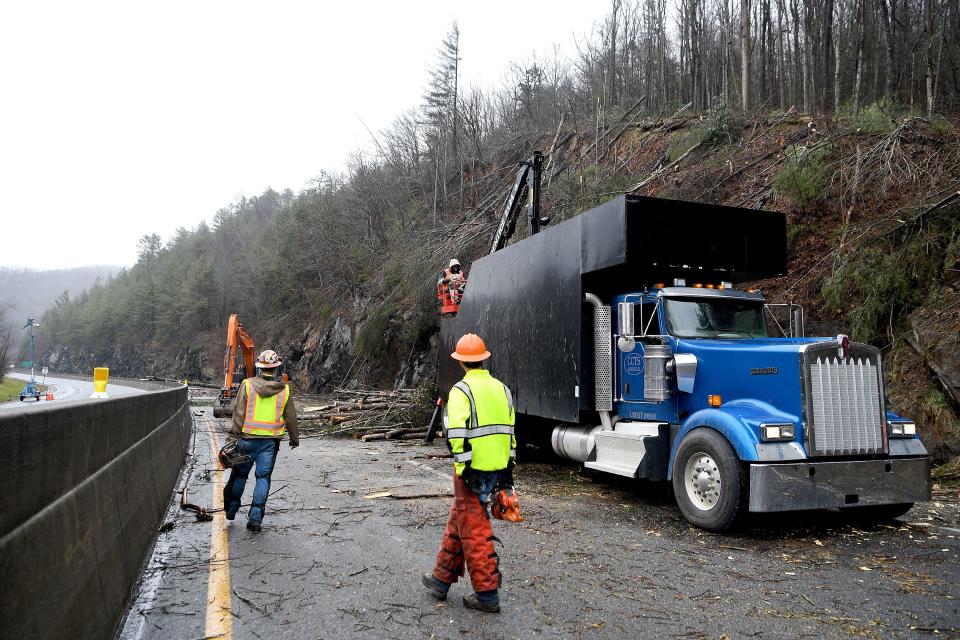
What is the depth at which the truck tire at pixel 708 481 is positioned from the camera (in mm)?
6320

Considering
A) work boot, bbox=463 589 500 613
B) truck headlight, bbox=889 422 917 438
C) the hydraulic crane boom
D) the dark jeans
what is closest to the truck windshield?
truck headlight, bbox=889 422 917 438

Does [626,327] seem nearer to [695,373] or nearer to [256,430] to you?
[695,373]

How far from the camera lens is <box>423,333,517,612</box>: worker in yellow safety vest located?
427 cm

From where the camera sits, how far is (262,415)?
22.5 feet

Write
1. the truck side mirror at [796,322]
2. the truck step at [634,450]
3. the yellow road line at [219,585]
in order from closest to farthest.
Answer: the yellow road line at [219,585]
the truck step at [634,450]
the truck side mirror at [796,322]

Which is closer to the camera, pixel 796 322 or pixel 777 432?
pixel 777 432

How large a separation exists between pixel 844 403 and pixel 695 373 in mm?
1524

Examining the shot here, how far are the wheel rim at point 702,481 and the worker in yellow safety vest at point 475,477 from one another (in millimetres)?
3026

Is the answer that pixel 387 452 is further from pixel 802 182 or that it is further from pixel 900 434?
pixel 802 182

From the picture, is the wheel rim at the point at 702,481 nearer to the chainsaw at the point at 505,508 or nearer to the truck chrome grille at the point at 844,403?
the truck chrome grille at the point at 844,403

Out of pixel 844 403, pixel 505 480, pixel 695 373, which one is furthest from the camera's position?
pixel 695 373

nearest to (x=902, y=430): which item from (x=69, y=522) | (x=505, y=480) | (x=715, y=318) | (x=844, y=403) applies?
(x=844, y=403)

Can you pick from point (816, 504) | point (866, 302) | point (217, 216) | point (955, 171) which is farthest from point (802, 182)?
point (217, 216)

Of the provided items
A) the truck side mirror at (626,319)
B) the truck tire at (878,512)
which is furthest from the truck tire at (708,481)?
the truck tire at (878,512)
